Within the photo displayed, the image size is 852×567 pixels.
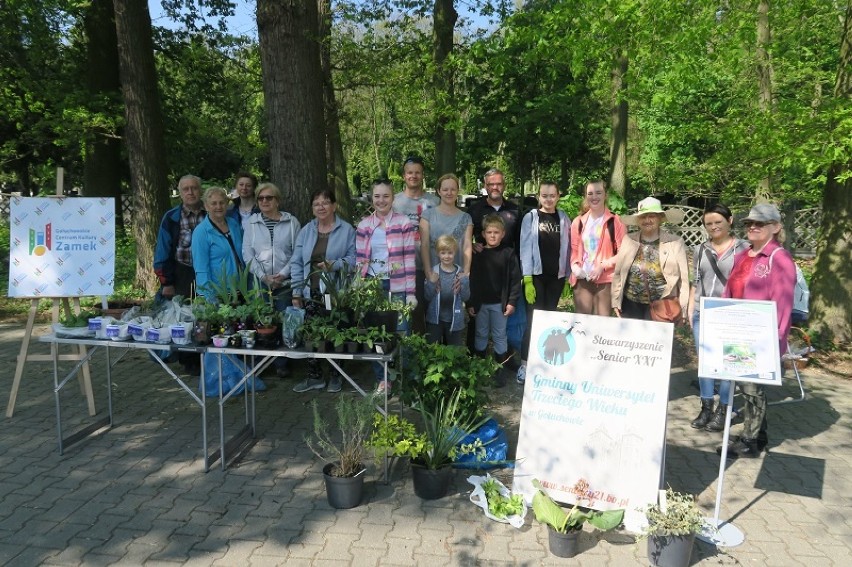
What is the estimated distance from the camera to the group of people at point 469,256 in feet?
15.5

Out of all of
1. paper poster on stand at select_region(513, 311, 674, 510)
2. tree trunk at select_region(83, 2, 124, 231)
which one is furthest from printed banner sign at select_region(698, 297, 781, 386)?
tree trunk at select_region(83, 2, 124, 231)

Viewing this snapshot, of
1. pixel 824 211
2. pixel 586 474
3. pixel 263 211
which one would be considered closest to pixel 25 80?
pixel 263 211

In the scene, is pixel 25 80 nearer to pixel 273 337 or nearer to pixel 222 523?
pixel 273 337

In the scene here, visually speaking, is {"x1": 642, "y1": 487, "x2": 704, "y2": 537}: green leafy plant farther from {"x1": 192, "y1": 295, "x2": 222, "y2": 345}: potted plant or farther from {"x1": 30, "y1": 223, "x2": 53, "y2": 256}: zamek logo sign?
{"x1": 30, "y1": 223, "x2": 53, "y2": 256}: zamek logo sign

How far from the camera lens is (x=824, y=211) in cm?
697

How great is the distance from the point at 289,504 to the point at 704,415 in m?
3.31

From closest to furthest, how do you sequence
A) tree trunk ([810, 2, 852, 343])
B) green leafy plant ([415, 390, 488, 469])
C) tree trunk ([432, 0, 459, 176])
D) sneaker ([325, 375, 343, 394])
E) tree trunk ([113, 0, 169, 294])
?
green leafy plant ([415, 390, 488, 469]) < sneaker ([325, 375, 343, 394]) < tree trunk ([810, 2, 852, 343]) < tree trunk ([113, 0, 169, 294]) < tree trunk ([432, 0, 459, 176])

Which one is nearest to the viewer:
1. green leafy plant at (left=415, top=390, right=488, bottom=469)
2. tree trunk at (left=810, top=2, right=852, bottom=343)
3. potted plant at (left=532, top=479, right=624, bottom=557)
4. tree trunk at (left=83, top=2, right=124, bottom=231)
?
potted plant at (left=532, top=479, right=624, bottom=557)

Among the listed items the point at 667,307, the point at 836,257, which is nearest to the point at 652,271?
the point at 667,307

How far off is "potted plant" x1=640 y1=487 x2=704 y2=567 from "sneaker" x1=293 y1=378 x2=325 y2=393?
334 centimetres

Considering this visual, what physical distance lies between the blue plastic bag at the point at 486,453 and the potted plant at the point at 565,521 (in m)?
0.74

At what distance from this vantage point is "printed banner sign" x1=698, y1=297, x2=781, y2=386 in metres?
3.24

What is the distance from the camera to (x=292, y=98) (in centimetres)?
595

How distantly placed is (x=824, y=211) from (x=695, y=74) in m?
2.16
